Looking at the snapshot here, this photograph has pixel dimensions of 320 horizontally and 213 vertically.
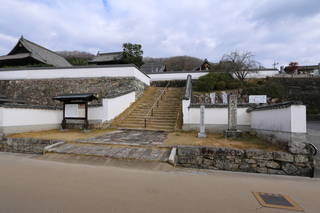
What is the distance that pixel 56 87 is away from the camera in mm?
13656

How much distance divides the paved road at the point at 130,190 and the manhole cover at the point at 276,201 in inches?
4.8

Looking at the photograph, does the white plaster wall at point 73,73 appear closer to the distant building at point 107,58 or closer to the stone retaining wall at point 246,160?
the stone retaining wall at point 246,160

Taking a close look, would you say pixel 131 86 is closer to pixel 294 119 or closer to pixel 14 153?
pixel 14 153

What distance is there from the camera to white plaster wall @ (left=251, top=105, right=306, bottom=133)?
188 inches

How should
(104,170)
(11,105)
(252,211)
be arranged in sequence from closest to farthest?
(252,211) < (104,170) < (11,105)

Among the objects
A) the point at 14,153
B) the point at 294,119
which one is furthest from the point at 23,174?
the point at 294,119

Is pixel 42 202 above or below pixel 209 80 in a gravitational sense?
below

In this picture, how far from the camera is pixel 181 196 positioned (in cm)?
291

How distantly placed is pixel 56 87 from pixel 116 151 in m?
11.4

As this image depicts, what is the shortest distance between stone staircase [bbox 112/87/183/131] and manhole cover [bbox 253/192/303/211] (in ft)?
19.1

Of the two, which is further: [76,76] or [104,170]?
[76,76]

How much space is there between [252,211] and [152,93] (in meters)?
12.7

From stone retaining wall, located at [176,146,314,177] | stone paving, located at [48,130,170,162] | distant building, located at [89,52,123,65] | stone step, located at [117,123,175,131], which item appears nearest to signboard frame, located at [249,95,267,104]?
stone step, located at [117,123,175,131]

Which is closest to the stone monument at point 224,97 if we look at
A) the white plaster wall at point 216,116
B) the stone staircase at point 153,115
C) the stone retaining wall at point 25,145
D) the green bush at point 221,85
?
the green bush at point 221,85
